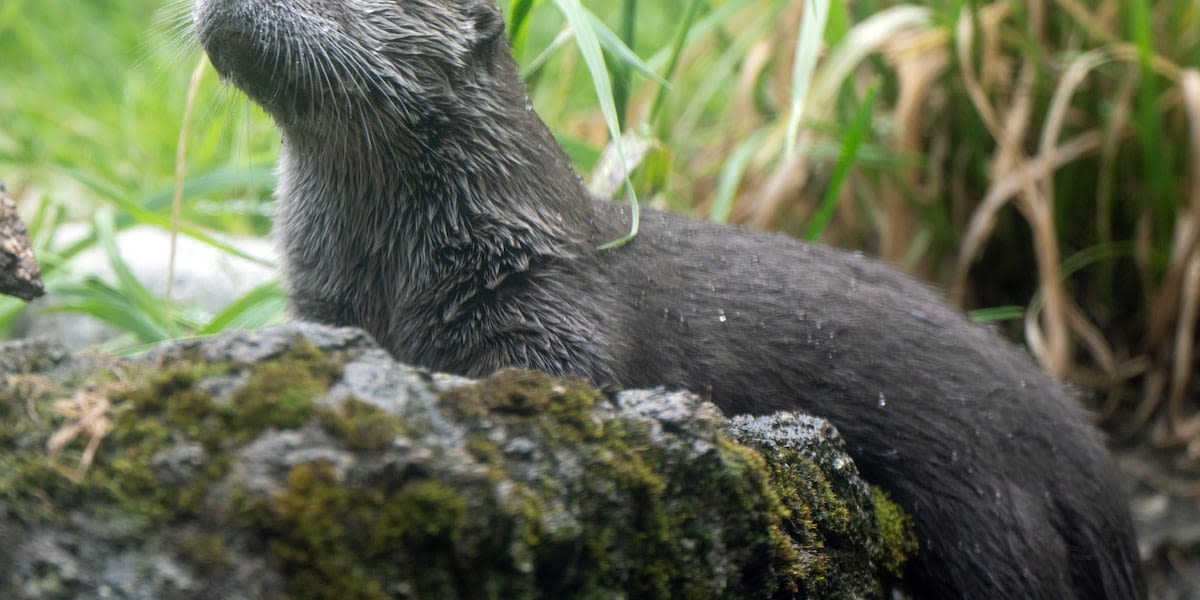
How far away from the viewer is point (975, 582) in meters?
2.92

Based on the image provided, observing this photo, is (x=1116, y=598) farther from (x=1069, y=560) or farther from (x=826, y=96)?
(x=826, y=96)

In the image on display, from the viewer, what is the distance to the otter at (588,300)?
2.79 m

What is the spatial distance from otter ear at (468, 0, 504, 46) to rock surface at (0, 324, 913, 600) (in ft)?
4.39

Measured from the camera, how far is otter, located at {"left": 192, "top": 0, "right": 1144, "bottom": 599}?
2.79 m

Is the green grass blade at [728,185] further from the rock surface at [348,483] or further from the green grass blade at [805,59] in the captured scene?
the rock surface at [348,483]

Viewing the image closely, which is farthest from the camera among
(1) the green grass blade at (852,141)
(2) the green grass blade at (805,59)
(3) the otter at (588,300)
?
(1) the green grass blade at (852,141)

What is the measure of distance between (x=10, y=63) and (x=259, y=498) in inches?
A: 313

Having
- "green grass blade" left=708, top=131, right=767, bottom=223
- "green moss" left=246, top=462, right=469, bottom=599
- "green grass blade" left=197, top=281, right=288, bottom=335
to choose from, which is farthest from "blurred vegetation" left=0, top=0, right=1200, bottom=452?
"green moss" left=246, top=462, right=469, bottom=599

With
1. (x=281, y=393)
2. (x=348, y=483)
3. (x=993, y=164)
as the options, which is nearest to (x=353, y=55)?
(x=281, y=393)

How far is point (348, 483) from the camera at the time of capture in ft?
5.19

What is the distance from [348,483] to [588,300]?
4.30 ft

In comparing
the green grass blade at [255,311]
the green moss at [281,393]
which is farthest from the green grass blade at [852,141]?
the green moss at [281,393]

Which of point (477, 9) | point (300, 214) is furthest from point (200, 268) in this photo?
point (477, 9)

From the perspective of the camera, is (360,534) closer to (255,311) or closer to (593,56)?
(593,56)
